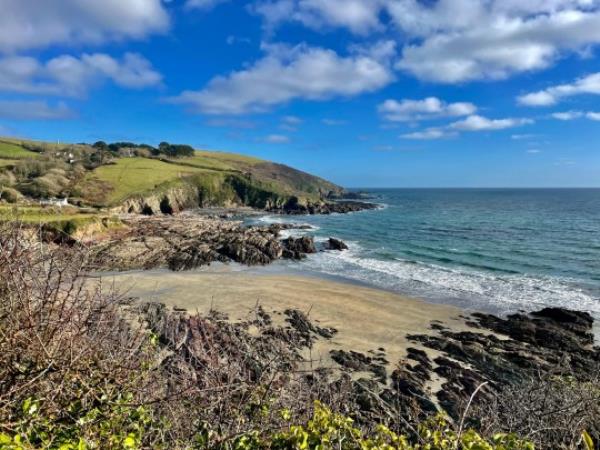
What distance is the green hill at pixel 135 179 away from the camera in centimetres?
7188

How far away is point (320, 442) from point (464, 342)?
1816 centimetres

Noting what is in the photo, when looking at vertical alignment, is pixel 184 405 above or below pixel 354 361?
above

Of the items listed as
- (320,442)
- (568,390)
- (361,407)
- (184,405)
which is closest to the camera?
(320,442)

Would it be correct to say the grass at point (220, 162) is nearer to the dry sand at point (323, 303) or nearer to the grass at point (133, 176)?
the grass at point (133, 176)

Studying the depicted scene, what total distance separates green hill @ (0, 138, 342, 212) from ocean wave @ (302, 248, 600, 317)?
4445 cm

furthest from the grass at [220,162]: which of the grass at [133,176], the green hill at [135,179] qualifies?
the grass at [133,176]

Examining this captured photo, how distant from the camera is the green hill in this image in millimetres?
71875

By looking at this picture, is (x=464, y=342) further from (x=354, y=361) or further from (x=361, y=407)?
(x=361, y=407)

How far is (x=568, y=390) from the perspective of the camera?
9031 millimetres

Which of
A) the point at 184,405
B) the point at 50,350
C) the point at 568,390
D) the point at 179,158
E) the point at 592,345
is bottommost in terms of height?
the point at 592,345

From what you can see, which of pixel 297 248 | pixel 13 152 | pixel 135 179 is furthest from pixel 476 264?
pixel 13 152

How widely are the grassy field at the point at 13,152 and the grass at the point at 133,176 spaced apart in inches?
924

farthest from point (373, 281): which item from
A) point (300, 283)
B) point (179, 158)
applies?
point (179, 158)

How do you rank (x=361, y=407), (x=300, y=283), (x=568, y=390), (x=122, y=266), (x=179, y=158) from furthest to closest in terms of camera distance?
(x=179, y=158) → (x=122, y=266) → (x=300, y=283) → (x=361, y=407) → (x=568, y=390)
